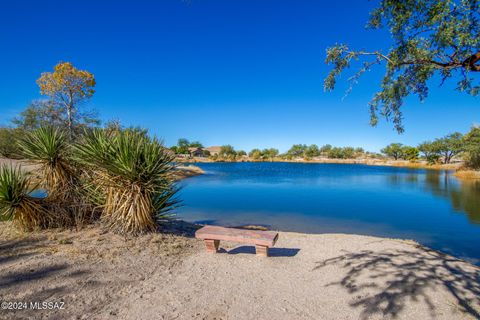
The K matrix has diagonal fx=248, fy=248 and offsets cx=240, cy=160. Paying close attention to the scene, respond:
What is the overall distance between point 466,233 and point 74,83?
106 ft

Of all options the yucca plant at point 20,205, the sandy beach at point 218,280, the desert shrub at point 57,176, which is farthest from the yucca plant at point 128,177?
the yucca plant at point 20,205

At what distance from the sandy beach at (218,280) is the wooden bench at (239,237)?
0.24 m

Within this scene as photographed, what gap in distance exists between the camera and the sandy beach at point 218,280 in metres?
3.57

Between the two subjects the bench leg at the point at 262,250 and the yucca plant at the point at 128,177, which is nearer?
the bench leg at the point at 262,250

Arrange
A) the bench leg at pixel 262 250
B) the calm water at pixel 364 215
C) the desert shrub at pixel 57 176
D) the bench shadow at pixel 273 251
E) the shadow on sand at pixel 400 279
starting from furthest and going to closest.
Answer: the calm water at pixel 364 215 < the desert shrub at pixel 57 176 < the bench shadow at pixel 273 251 < the bench leg at pixel 262 250 < the shadow on sand at pixel 400 279

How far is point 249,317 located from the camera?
3.44 m

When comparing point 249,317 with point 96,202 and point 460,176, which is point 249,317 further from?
point 460,176

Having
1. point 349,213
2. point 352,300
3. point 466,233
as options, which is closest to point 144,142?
point 352,300

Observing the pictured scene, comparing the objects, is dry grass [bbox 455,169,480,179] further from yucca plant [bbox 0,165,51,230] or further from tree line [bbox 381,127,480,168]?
yucca plant [bbox 0,165,51,230]

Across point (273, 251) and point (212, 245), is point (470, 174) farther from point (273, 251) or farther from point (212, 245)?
point (212, 245)

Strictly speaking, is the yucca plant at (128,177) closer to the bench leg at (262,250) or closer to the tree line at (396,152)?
the bench leg at (262,250)

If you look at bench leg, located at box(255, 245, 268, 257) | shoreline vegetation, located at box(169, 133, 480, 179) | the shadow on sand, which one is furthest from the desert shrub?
shoreline vegetation, located at box(169, 133, 480, 179)

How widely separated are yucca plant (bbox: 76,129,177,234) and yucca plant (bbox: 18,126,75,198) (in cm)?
90

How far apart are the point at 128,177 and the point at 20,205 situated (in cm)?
288
